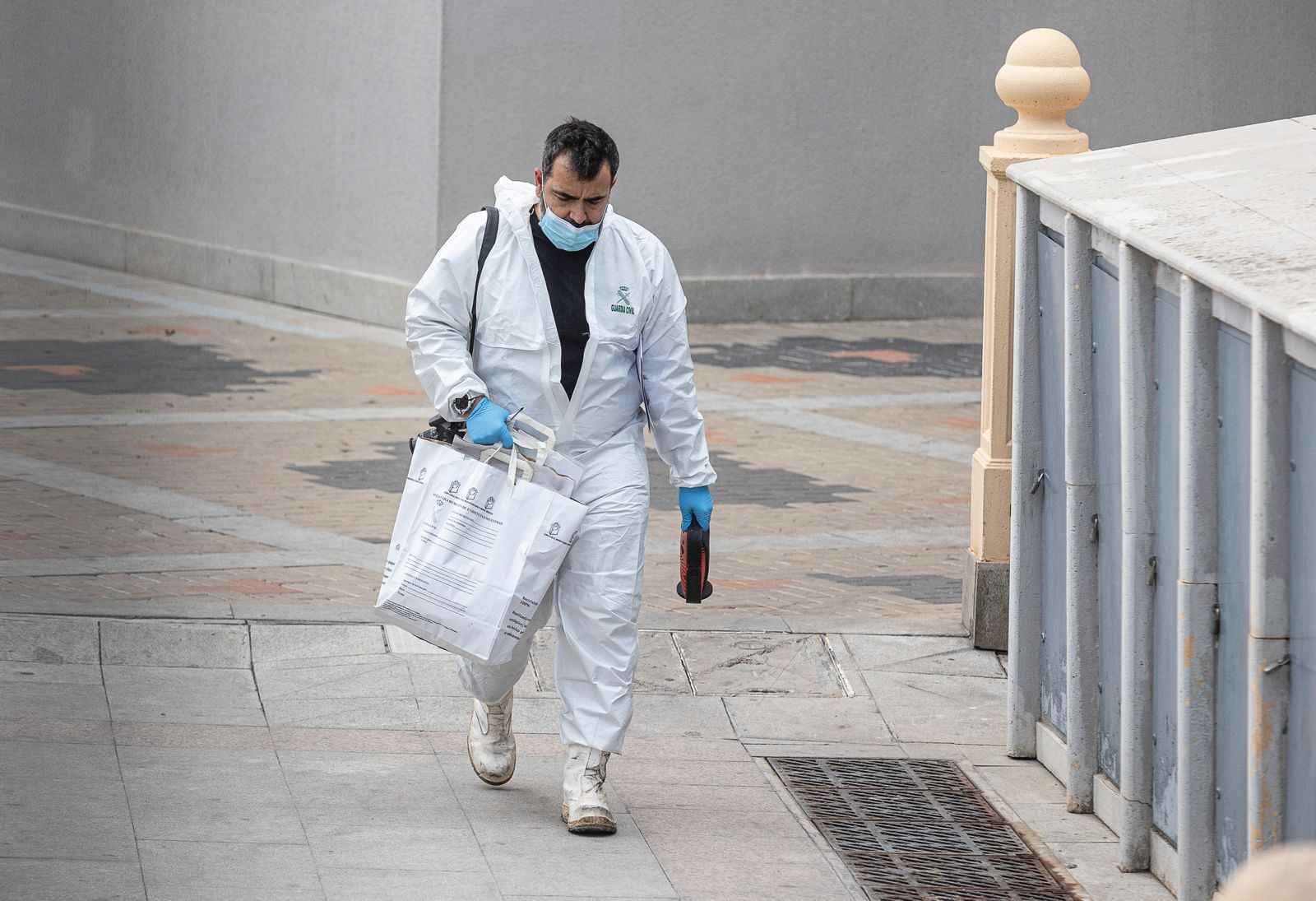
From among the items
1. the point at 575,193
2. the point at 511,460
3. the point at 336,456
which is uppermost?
the point at 575,193

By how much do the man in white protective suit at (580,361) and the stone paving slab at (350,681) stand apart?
399 millimetres

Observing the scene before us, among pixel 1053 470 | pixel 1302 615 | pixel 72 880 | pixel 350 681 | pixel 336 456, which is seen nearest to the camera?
pixel 1302 615

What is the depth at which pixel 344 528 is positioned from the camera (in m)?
8.42

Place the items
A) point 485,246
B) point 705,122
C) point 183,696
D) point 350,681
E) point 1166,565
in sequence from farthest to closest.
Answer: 1. point 705,122
2. point 350,681
3. point 183,696
4. point 485,246
5. point 1166,565

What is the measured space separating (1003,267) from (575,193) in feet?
7.53

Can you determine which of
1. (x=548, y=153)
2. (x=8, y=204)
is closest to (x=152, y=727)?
(x=548, y=153)

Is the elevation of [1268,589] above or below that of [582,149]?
below

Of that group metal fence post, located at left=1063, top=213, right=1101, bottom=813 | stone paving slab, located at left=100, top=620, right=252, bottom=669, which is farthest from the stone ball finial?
stone paving slab, located at left=100, top=620, right=252, bottom=669

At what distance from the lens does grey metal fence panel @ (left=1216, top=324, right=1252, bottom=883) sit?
4.14 m

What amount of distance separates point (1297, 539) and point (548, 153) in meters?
2.04

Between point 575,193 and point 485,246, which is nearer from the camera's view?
point 575,193

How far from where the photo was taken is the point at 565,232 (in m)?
4.88

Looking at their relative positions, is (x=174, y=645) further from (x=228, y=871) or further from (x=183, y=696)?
(x=228, y=871)

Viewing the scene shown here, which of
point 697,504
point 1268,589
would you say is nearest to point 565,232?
point 697,504
